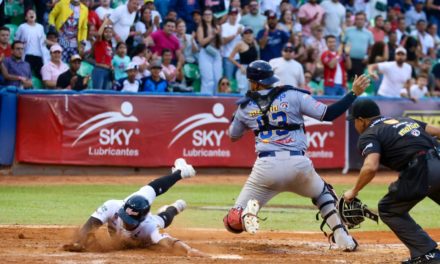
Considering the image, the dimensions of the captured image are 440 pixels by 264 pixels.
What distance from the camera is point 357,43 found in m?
22.3

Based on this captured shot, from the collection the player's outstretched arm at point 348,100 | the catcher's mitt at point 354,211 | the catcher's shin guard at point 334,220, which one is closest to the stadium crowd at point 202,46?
the catcher's shin guard at point 334,220

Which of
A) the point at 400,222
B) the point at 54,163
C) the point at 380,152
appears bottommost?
the point at 54,163

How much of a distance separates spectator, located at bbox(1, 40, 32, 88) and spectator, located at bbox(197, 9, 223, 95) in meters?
4.14

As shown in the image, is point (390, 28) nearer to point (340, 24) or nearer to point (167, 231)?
point (340, 24)

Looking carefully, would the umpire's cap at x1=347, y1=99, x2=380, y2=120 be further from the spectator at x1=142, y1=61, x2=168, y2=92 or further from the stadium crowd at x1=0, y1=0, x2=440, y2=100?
the spectator at x1=142, y1=61, x2=168, y2=92

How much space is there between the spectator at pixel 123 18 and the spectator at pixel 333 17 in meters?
5.72

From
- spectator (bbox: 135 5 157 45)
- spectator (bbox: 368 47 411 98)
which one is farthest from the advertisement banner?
spectator (bbox: 368 47 411 98)

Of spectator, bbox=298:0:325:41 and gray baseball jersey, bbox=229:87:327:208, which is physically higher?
spectator, bbox=298:0:325:41

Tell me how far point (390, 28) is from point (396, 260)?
16.4 m

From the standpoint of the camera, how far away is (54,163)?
58.1 ft

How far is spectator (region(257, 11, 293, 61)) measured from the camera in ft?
69.8

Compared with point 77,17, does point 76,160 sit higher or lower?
lower

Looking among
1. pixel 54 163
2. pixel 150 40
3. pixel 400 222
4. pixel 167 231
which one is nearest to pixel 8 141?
pixel 54 163

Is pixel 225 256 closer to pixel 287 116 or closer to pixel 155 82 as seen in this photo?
pixel 287 116
